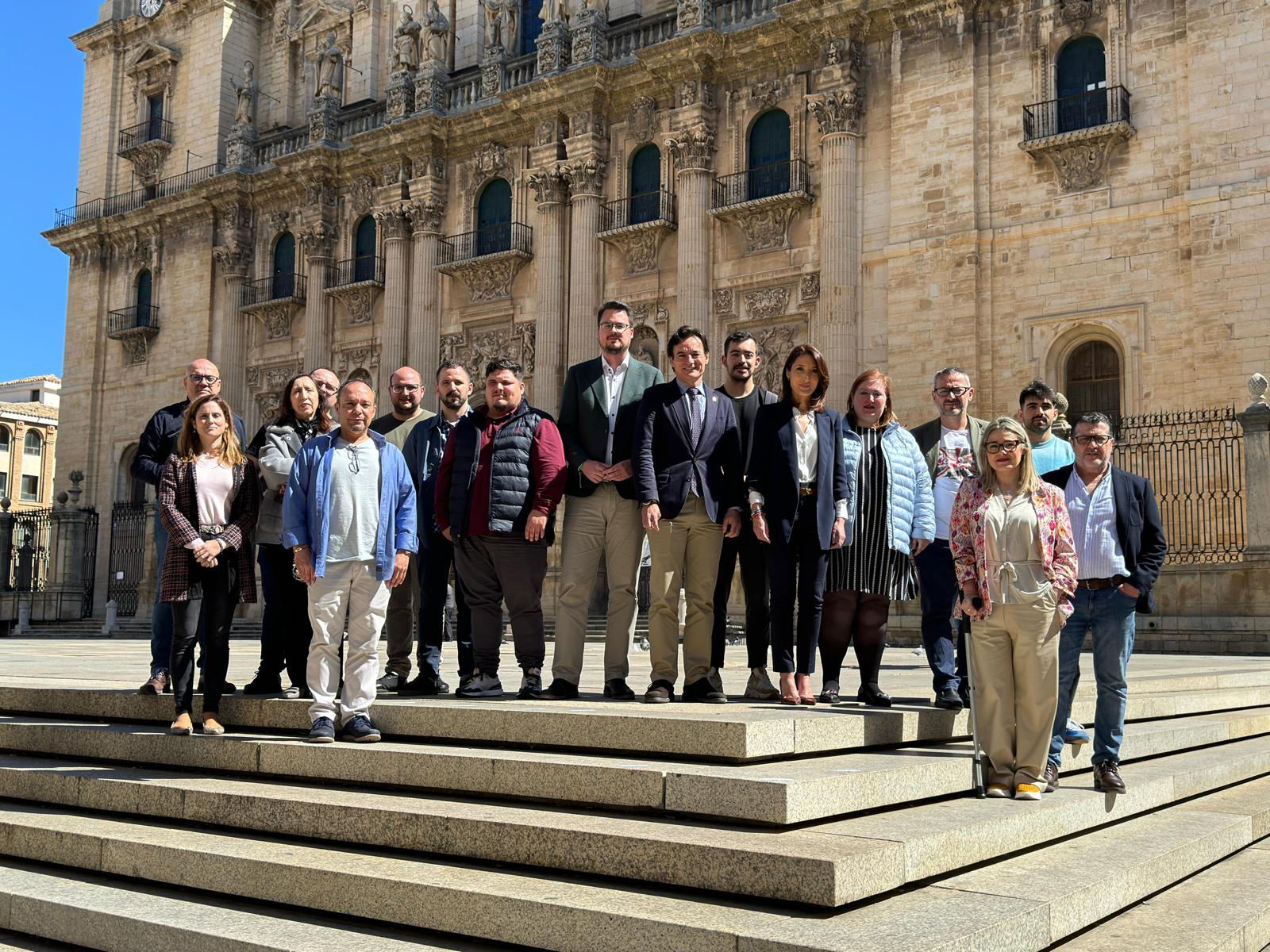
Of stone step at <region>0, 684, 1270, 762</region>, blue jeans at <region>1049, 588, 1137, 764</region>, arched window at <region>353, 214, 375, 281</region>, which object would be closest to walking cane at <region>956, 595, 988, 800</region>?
stone step at <region>0, 684, 1270, 762</region>

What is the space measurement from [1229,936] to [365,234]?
28.3 meters

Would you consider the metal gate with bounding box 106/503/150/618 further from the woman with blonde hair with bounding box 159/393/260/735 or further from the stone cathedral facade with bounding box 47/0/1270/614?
the woman with blonde hair with bounding box 159/393/260/735

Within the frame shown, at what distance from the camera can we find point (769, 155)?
23.4 metres

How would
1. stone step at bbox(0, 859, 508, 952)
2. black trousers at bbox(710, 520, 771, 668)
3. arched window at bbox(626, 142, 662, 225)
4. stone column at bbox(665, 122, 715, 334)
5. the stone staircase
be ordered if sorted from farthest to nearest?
arched window at bbox(626, 142, 662, 225) → stone column at bbox(665, 122, 715, 334) → black trousers at bbox(710, 520, 771, 668) → stone step at bbox(0, 859, 508, 952) → the stone staircase

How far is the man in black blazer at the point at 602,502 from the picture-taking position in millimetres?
6469

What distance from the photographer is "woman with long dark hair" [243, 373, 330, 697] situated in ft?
21.7

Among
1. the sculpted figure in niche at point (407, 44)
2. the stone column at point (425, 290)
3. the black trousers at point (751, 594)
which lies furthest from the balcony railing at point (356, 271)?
the black trousers at point (751, 594)

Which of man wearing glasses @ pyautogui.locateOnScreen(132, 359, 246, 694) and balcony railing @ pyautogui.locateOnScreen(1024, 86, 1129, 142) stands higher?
balcony railing @ pyautogui.locateOnScreen(1024, 86, 1129, 142)

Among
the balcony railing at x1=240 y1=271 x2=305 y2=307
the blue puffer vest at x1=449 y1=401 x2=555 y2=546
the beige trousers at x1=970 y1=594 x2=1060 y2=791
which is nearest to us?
the beige trousers at x1=970 y1=594 x2=1060 y2=791

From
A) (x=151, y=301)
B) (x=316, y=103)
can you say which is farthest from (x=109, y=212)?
(x=316, y=103)

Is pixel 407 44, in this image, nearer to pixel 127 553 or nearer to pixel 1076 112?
pixel 127 553

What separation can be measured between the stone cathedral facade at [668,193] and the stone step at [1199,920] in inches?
585

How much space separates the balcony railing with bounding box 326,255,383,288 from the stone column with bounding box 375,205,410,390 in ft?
0.73

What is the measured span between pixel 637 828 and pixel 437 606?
3.29 metres
